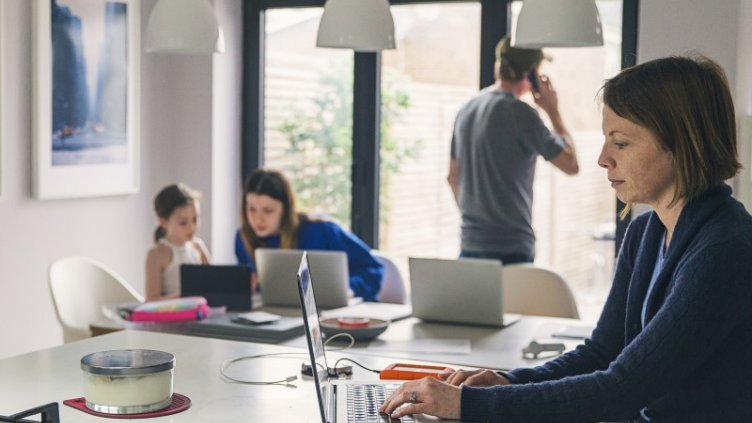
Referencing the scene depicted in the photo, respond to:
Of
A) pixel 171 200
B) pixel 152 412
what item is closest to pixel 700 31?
pixel 171 200

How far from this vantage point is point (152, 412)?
6.70 feet

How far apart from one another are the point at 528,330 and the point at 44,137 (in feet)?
7.67

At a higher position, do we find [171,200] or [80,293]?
[171,200]

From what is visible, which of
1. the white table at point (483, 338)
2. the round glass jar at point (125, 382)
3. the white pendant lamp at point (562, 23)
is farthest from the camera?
the white pendant lamp at point (562, 23)

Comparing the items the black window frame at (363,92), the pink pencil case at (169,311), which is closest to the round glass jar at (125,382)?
the pink pencil case at (169,311)

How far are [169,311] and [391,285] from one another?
1.28 meters

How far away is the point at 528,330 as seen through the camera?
3.34m

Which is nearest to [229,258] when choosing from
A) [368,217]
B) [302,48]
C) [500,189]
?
[368,217]

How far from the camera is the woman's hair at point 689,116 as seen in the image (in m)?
1.85

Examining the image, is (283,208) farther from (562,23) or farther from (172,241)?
(562,23)

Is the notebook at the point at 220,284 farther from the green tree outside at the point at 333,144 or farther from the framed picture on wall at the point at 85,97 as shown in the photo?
the green tree outside at the point at 333,144

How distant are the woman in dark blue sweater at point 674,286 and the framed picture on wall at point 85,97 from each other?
10.0 feet

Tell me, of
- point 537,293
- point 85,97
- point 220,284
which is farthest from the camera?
point 85,97

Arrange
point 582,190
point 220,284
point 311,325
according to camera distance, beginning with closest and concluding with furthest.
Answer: point 311,325, point 220,284, point 582,190
